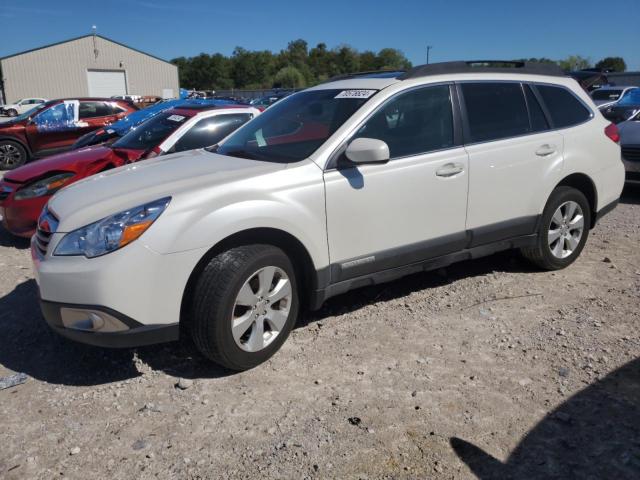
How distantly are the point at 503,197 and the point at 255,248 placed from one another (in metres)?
2.18

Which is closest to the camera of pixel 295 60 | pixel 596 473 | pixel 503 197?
pixel 596 473

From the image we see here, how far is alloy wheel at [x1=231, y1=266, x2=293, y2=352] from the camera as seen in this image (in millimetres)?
3295

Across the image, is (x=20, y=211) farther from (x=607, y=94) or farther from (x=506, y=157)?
(x=607, y=94)

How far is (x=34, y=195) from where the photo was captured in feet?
19.7

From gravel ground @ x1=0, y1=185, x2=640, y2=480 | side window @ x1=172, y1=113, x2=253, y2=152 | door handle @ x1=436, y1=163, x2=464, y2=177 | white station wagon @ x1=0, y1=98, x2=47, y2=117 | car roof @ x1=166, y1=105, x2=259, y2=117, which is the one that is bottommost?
gravel ground @ x1=0, y1=185, x2=640, y2=480

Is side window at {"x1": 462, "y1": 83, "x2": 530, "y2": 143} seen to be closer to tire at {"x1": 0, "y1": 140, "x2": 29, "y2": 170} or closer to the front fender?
the front fender

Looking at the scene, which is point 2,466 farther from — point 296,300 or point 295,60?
point 295,60

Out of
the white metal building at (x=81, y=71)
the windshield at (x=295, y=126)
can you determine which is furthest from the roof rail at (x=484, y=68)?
the white metal building at (x=81, y=71)

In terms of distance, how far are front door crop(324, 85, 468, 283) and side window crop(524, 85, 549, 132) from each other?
917mm

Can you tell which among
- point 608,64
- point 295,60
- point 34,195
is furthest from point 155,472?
point 295,60

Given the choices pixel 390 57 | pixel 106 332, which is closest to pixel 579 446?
pixel 106 332

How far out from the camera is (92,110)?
487 inches

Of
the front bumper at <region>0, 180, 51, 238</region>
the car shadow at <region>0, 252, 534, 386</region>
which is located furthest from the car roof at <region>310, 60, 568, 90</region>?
the front bumper at <region>0, 180, 51, 238</region>

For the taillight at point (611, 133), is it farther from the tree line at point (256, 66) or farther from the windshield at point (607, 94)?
the tree line at point (256, 66)
